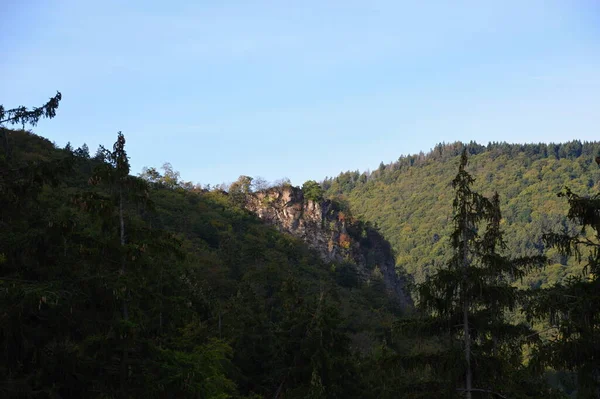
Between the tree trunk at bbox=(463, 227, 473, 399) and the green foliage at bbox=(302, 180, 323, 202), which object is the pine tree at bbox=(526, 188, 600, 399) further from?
the green foliage at bbox=(302, 180, 323, 202)

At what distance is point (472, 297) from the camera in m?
12.5

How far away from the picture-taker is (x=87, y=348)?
Result: 1237cm

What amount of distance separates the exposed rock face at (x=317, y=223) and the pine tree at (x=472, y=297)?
8903cm

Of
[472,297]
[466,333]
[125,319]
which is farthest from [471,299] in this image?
[125,319]

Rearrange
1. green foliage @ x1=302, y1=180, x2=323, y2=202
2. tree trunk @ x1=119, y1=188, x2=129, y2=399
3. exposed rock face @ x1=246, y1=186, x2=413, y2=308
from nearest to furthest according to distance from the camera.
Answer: tree trunk @ x1=119, y1=188, x2=129, y2=399 < exposed rock face @ x1=246, y1=186, x2=413, y2=308 < green foliage @ x1=302, y1=180, x2=323, y2=202

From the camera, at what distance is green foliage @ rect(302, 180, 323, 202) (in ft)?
356

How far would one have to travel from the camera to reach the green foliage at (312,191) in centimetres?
10856

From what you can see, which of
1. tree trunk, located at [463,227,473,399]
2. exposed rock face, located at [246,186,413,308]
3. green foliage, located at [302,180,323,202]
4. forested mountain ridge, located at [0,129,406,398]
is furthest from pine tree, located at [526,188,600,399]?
green foliage, located at [302,180,323,202]

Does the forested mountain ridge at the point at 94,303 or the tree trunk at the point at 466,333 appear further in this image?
the tree trunk at the point at 466,333

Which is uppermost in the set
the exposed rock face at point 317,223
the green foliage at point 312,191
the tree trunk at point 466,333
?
the green foliage at point 312,191

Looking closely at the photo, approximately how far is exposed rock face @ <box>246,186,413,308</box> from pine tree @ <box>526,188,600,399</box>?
90462mm

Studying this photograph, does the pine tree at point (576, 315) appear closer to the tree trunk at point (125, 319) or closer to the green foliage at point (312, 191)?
the tree trunk at point (125, 319)

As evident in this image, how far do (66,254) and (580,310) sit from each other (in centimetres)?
1099

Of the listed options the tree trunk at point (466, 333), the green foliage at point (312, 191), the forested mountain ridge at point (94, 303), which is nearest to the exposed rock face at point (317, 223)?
the green foliage at point (312, 191)
